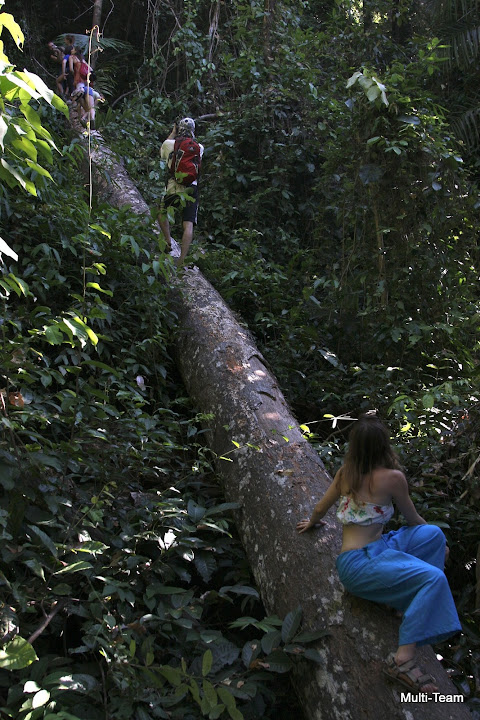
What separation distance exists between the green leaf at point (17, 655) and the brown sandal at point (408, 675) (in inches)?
49.2

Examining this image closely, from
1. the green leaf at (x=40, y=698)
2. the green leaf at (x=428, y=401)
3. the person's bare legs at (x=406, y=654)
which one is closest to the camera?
the green leaf at (x=40, y=698)

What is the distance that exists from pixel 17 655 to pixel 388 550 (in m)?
1.43

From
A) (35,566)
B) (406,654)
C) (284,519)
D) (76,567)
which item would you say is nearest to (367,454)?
(284,519)

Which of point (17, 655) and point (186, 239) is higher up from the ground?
point (186, 239)

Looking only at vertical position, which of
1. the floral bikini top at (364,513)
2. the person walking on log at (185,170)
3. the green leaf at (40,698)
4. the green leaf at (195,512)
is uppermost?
the person walking on log at (185,170)

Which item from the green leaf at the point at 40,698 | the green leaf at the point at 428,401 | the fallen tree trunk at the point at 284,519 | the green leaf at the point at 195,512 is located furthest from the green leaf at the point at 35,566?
the green leaf at the point at 428,401

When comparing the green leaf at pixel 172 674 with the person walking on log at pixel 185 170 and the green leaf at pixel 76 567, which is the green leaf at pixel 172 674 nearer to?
the green leaf at pixel 76 567

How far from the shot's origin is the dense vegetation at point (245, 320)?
2367 millimetres

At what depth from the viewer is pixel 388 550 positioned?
246 centimetres

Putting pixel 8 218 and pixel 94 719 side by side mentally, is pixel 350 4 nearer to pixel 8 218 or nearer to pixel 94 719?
pixel 8 218

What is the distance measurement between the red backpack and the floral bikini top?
13.5ft

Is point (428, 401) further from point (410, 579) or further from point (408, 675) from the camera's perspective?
point (408, 675)

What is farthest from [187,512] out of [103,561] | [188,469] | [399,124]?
[399,124]

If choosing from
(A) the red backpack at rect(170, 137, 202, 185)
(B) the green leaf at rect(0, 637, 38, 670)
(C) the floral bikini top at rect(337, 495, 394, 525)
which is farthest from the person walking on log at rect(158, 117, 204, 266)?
(B) the green leaf at rect(0, 637, 38, 670)
